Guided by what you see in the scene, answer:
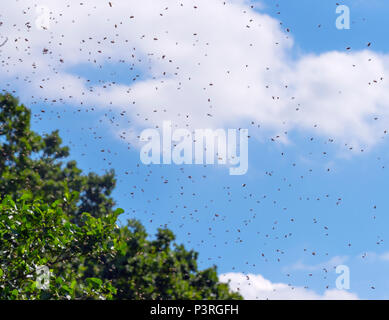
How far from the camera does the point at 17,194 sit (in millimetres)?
25703

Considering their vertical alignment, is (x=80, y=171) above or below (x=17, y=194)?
above

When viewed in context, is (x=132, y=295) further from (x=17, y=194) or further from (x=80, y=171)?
(x=80, y=171)

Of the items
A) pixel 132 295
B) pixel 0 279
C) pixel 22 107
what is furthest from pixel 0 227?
pixel 22 107

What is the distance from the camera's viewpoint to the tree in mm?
8367

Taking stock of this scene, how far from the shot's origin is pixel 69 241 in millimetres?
9102

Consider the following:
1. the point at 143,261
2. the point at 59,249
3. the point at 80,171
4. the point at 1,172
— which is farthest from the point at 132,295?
the point at 80,171

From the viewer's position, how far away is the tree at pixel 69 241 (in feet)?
27.5
